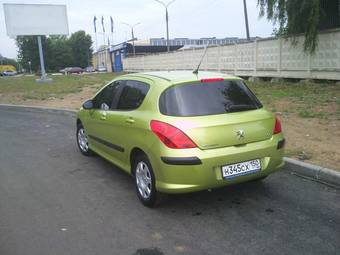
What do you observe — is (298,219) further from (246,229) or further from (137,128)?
(137,128)

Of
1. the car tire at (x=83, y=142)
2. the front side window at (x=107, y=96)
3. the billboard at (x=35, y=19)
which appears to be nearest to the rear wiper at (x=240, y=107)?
the front side window at (x=107, y=96)

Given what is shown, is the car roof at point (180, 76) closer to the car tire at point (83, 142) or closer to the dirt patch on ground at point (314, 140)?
the dirt patch on ground at point (314, 140)

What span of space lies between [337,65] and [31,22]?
2683 cm

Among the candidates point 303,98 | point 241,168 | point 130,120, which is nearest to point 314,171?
point 241,168

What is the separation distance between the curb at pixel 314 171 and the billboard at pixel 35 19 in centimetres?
3101

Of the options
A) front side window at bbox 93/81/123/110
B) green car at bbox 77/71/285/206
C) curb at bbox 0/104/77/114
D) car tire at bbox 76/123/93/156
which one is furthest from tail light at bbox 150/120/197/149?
curb at bbox 0/104/77/114

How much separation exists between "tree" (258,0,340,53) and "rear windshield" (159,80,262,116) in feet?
34.3

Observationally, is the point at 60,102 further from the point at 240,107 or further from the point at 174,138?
the point at 174,138

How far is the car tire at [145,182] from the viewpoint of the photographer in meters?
4.64

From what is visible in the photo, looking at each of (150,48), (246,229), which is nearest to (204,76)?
(246,229)

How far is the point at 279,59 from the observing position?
54.6ft

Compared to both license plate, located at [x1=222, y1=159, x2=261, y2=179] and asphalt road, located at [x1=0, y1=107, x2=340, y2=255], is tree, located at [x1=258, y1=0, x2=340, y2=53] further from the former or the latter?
license plate, located at [x1=222, y1=159, x2=261, y2=179]

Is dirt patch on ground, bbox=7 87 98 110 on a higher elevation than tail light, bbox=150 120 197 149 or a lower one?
lower

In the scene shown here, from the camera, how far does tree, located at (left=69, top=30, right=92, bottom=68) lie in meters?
110
